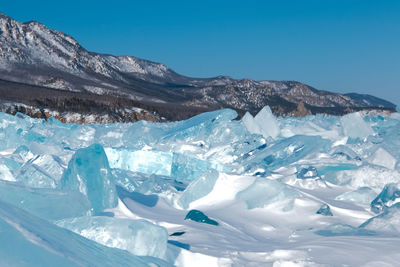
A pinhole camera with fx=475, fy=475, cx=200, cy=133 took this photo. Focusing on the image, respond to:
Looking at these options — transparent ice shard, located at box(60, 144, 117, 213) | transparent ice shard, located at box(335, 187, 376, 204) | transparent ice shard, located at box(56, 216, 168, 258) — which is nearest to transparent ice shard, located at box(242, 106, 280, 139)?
transparent ice shard, located at box(335, 187, 376, 204)

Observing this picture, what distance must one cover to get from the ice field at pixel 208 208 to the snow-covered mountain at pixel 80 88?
4721cm

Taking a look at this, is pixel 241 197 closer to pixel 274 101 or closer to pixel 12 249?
pixel 12 249

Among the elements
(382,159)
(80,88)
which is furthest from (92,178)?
(80,88)

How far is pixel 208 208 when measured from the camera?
4.23 metres

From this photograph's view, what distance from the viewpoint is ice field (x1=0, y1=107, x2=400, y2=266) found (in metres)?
2.16

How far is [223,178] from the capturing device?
4.67 metres

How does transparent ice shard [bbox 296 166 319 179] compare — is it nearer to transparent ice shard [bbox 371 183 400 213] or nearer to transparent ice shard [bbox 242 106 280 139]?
transparent ice shard [bbox 371 183 400 213]

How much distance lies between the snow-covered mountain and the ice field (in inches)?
1859

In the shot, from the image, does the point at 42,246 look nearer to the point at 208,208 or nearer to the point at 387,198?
the point at 208,208

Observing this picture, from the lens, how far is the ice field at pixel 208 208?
7.10 feet

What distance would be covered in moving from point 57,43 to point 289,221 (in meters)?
136

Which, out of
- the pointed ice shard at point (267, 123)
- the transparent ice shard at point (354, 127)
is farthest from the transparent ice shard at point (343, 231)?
the pointed ice shard at point (267, 123)

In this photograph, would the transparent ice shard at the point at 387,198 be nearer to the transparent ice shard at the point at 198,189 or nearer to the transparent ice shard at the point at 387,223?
the transparent ice shard at the point at 387,223

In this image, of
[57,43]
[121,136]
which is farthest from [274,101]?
[121,136]
